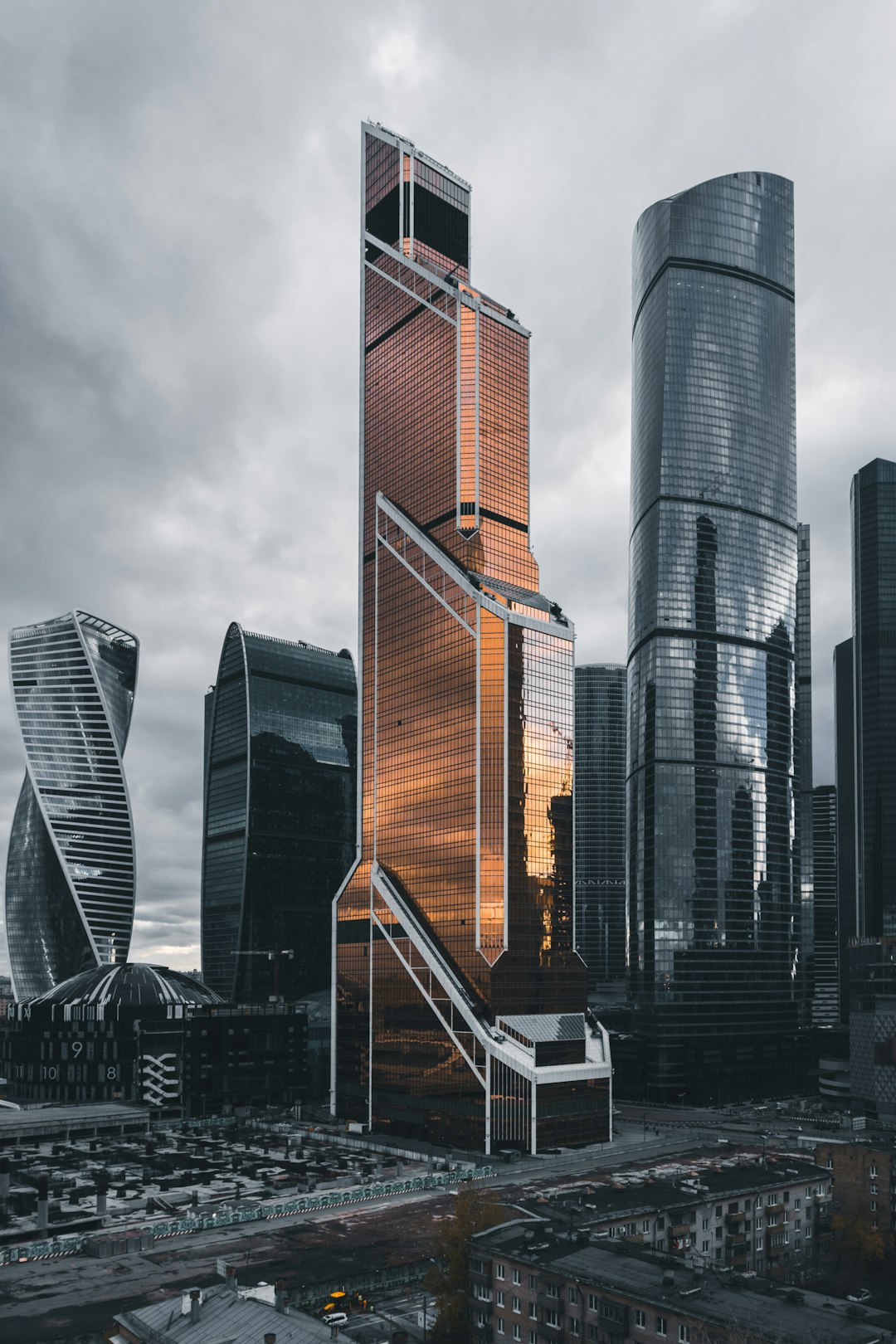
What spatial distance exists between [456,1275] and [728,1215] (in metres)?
35.0

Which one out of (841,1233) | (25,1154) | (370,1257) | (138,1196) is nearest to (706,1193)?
(841,1233)

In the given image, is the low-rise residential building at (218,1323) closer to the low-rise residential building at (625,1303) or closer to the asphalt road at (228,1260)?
the low-rise residential building at (625,1303)

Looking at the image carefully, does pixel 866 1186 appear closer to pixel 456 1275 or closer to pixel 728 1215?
pixel 728 1215

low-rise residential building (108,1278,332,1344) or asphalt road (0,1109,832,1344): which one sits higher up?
low-rise residential building (108,1278,332,1344)

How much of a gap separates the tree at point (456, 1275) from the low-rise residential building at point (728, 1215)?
7072 millimetres

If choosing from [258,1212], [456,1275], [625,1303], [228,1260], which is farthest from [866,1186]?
[258,1212]

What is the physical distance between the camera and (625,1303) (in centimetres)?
7412

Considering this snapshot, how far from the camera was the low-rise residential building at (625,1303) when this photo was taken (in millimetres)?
69188

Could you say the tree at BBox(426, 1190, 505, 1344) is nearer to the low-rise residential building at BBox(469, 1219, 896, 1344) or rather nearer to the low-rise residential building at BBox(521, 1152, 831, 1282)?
the low-rise residential building at BBox(469, 1219, 896, 1344)

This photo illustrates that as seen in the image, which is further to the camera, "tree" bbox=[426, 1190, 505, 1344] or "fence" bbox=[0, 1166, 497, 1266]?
"fence" bbox=[0, 1166, 497, 1266]

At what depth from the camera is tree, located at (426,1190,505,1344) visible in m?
88.6

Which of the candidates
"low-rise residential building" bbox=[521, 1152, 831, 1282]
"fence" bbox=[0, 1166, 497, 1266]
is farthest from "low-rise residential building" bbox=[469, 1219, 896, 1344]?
"fence" bbox=[0, 1166, 497, 1266]

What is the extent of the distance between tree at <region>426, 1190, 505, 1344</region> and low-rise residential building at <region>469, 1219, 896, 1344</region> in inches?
73.6

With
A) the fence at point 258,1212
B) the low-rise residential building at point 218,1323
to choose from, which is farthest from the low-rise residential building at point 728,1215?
the low-rise residential building at point 218,1323
